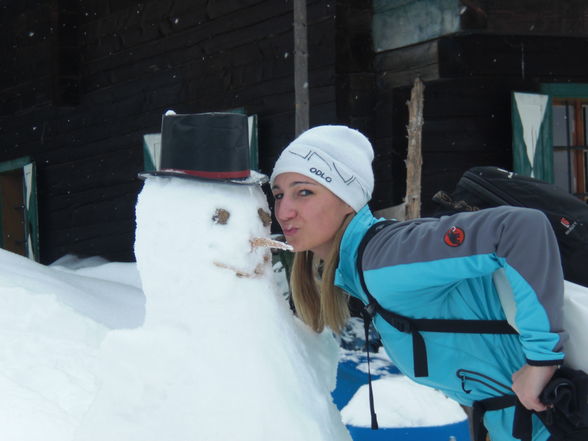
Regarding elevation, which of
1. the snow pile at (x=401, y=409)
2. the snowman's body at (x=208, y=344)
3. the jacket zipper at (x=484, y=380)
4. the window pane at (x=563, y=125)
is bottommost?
the snow pile at (x=401, y=409)

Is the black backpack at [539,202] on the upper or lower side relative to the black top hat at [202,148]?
lower

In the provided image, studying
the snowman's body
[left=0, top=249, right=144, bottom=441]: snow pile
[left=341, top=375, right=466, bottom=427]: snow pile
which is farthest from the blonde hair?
[left=341, top=375, right=466, bottom=427]: snow pile

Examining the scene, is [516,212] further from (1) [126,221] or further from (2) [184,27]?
(1) [126,221]

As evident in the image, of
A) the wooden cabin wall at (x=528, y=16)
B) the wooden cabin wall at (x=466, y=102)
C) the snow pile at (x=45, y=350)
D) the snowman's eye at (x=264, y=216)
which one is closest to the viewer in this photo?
the snowman's eye at (x=264, y=216)

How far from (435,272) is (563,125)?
4986 mm

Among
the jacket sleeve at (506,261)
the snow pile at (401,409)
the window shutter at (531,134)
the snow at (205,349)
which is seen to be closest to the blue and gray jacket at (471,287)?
the jacket sleeve at (506,261)

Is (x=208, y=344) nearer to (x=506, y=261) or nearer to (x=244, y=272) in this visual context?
(x=244, y=272)

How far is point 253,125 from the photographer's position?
6.18 m

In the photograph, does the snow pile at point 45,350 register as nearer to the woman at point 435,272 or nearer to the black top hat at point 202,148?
the black top hat at point 202,148

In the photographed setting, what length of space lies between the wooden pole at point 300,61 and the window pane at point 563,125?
2.19 metres

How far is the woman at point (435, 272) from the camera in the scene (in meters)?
1.66

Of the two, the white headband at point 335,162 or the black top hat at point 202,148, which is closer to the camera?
the black top hat at point 202,148

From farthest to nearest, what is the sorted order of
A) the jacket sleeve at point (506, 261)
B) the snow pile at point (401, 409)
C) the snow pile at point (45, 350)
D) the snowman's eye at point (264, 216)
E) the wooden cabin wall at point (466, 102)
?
the wooden cabin wall at point (466, 102) < the snow pile at point (401, 409) < the snow pile at point (45, 350) < the snowman's eye at point (264, 216) < the jacket sleeve at point (506, 261)

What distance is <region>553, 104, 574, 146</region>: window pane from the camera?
243 inches
